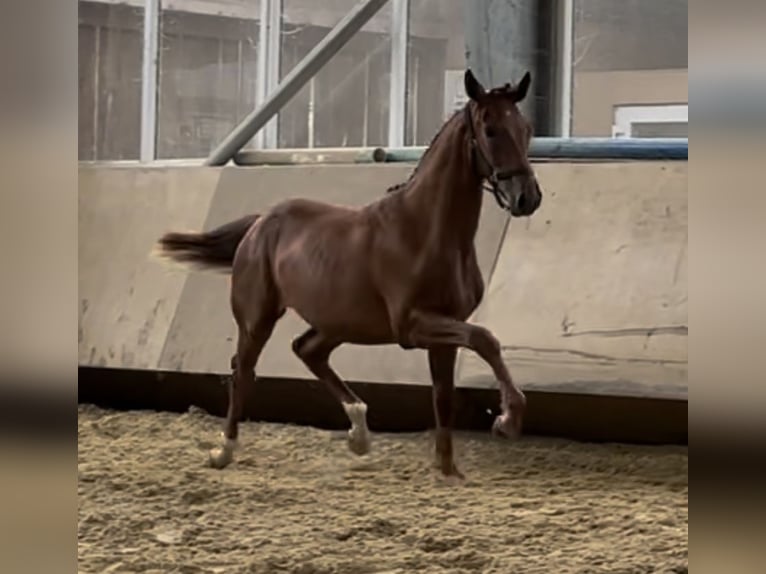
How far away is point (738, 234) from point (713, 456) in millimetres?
68

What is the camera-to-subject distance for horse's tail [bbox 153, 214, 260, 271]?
2537mm

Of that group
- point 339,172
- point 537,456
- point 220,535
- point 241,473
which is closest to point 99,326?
point 339,172

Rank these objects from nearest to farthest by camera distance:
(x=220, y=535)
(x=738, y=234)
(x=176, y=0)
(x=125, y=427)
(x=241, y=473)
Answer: (x=738, y=234)
(x=220, y=535)
(x=241, y=473)
(x=125, y=427)
(x=176, y=0)

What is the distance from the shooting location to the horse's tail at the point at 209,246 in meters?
2.54

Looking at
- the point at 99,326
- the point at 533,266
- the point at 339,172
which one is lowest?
the point at 99,326

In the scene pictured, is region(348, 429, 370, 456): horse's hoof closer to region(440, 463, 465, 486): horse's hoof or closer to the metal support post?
region(440, 463, 465, 486): horse's hoof

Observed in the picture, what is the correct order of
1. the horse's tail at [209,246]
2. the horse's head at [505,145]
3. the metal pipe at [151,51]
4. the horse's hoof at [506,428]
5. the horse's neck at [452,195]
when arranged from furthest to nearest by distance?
the metal pipe at [151,51], the horse's tail at [209,246], the horse's neck at [452,195], the horse's head at [505,145], the horse's hoof at [506,428]

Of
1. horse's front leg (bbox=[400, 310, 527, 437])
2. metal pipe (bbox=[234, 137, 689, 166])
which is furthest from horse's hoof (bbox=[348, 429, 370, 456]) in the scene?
metal pipe (bbox=[234, 137, 689, 166])

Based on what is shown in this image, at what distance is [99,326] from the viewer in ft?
11.3

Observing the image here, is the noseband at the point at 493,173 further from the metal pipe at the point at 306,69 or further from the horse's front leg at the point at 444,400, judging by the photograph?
the metal pipe at the point at 306,69

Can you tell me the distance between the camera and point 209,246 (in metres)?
2.54

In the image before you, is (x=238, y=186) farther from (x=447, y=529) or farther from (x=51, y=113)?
(x=51, y=113)

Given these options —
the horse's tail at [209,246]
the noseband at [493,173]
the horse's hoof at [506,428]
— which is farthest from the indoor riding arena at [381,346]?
the noseband at [493,173]

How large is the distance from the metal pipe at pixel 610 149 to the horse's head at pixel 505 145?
907 mm
